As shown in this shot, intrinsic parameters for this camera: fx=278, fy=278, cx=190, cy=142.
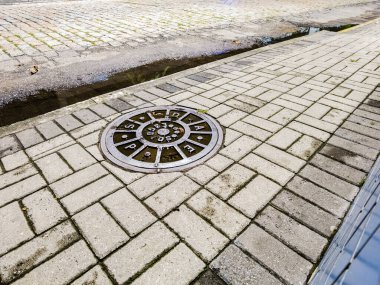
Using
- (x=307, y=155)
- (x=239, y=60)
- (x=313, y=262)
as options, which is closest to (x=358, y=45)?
(x=239, y=60)

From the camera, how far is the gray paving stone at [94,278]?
5.42ft

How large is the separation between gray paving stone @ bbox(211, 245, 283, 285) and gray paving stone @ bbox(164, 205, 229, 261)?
0.21 ft

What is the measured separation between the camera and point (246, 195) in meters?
2.28

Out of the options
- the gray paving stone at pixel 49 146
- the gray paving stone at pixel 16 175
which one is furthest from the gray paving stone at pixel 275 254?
the gray paving stone at pixel 49 146

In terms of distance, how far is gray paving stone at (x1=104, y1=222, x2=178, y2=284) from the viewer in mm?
1718

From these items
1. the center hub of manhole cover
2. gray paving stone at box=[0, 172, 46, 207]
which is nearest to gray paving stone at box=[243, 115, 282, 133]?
the center hub of manhole cover

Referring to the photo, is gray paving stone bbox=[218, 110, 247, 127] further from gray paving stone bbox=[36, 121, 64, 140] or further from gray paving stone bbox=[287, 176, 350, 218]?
gray paving stone bbox=[36, 121, 64, 140]

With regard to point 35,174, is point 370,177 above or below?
above

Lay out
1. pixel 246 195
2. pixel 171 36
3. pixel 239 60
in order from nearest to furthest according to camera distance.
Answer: pixel 246 195
pixel 239 60
pixel 171 36

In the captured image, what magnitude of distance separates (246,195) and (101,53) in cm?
465

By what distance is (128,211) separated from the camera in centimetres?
212

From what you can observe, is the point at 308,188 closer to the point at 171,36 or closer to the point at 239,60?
the point at 239,60

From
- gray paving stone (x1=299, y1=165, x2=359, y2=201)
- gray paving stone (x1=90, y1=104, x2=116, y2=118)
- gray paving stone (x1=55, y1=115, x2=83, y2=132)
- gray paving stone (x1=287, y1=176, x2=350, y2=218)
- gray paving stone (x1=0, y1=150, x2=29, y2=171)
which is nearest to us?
gray paving stone (x1=287, y1=176, x2=350, y2=218)

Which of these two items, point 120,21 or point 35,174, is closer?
point 35,174
